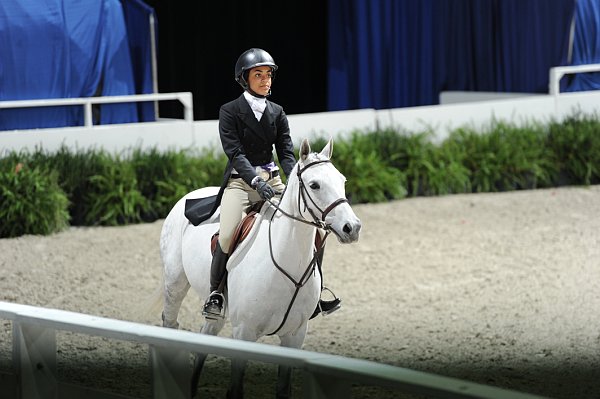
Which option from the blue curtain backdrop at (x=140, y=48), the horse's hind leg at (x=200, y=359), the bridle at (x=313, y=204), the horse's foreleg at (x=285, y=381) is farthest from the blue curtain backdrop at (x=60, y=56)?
the bridle at (x=313, y=204)

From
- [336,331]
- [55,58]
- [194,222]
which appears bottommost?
[336,331]

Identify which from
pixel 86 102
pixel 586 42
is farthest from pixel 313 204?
pixel 586 42

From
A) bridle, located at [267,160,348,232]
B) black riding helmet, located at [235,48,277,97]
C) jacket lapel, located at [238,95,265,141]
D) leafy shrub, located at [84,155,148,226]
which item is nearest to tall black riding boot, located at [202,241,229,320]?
bridle, located at [267,160,348,232]

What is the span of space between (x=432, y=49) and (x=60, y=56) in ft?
25.3

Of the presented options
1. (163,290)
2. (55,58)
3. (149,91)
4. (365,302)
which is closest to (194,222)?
(163,290)

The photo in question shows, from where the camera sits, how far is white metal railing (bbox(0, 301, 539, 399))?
3051 mm

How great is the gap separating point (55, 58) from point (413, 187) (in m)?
4.59

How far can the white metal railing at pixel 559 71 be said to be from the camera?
1403cm

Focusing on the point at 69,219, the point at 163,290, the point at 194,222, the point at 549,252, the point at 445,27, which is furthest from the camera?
the point at 445,27

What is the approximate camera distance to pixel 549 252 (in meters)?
10.1

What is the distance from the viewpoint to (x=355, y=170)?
40.0 feet

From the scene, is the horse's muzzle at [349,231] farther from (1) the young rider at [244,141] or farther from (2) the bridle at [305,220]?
(1) the young rider at [244,141]

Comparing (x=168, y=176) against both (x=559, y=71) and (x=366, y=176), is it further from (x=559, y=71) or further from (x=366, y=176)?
(x=559, y=71)

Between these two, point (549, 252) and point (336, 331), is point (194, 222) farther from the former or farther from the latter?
point (549, 252)
